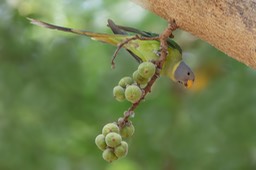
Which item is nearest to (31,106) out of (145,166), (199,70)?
(145,166)

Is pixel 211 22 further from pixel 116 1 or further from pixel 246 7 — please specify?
pixel 116 1

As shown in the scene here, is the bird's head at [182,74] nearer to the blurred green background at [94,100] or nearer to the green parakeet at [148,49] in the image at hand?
the green parakeet at [148,49]

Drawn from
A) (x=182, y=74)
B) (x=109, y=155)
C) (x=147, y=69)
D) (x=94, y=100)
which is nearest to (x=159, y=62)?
(x=147, y=69)

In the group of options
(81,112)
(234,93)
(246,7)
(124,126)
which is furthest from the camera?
(81,112)

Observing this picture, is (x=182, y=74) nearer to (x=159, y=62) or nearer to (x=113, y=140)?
(x=159, y=62)

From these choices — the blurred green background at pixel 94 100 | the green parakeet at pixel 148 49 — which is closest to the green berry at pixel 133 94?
the green parakeet at pixel 148 49
